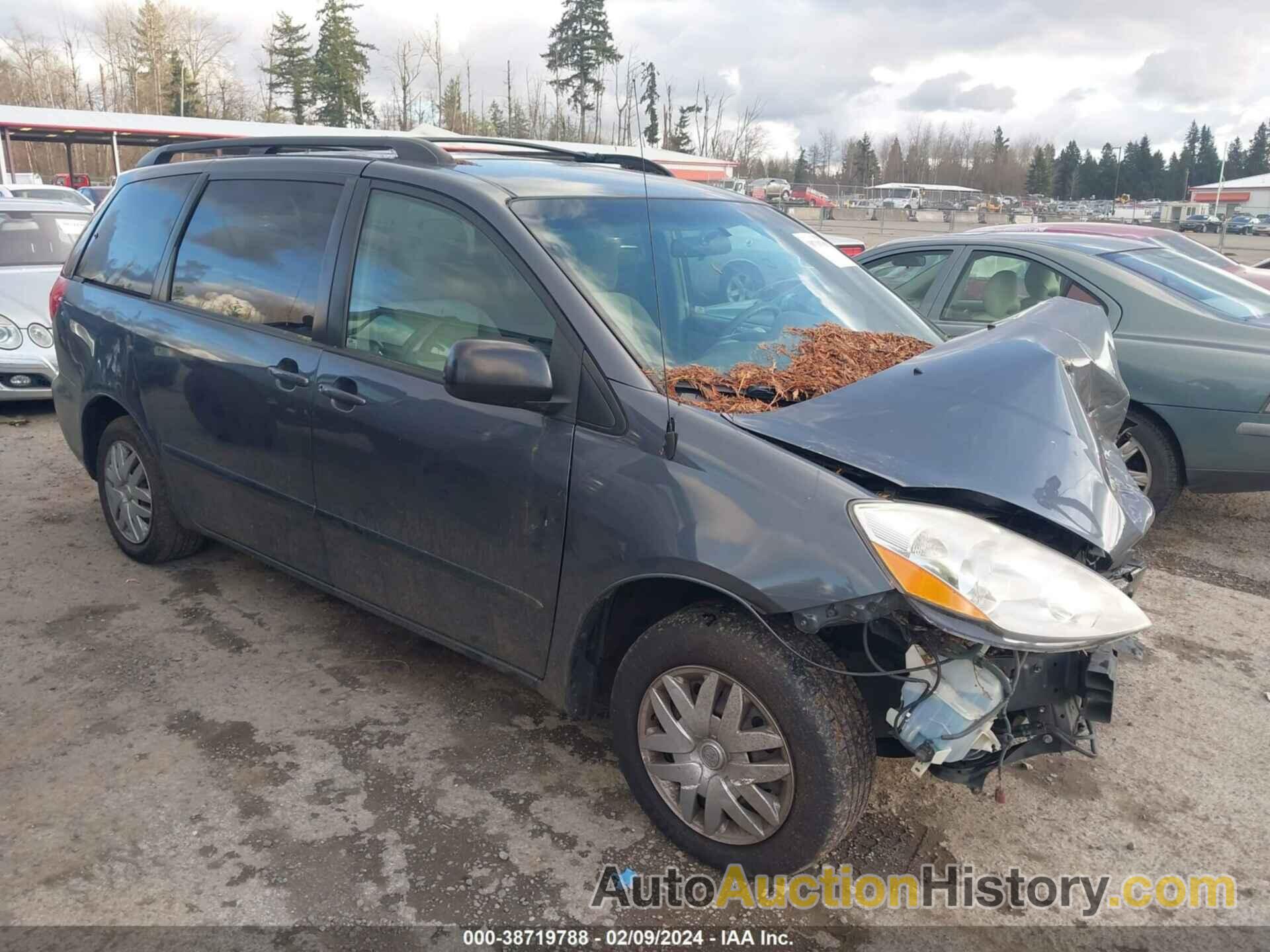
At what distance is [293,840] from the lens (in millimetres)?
2695

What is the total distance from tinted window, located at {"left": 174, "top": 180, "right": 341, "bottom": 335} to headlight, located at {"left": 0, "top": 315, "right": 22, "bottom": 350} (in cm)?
447

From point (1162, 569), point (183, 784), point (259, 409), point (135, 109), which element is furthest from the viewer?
point (135, 109)

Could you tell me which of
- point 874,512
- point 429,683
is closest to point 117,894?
point 429,683

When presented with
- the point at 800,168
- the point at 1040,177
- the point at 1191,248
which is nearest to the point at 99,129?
the point at 1191,248

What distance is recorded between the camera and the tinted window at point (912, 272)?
243 inches

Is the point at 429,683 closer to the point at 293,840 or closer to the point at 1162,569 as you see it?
the point at 293,840

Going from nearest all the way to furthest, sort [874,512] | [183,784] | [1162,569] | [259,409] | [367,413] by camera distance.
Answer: [874,512] < [183,784] < [367,413] < [259,409] < [1162,569]

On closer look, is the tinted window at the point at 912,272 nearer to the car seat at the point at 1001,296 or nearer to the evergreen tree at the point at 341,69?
the car seat at the point at 1001,296

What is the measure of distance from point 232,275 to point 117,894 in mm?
2281

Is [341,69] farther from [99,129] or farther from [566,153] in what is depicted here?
[566,153]

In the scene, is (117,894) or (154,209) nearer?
(117,894)

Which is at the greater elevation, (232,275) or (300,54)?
(300,54)

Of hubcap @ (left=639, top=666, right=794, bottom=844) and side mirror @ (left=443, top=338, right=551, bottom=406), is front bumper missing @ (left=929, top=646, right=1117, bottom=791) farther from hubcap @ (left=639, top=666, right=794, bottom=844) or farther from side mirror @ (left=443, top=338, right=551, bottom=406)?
side mirror @ (left=443, top=338, right=551, bottom=406)

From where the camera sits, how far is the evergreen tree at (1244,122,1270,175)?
105 m
